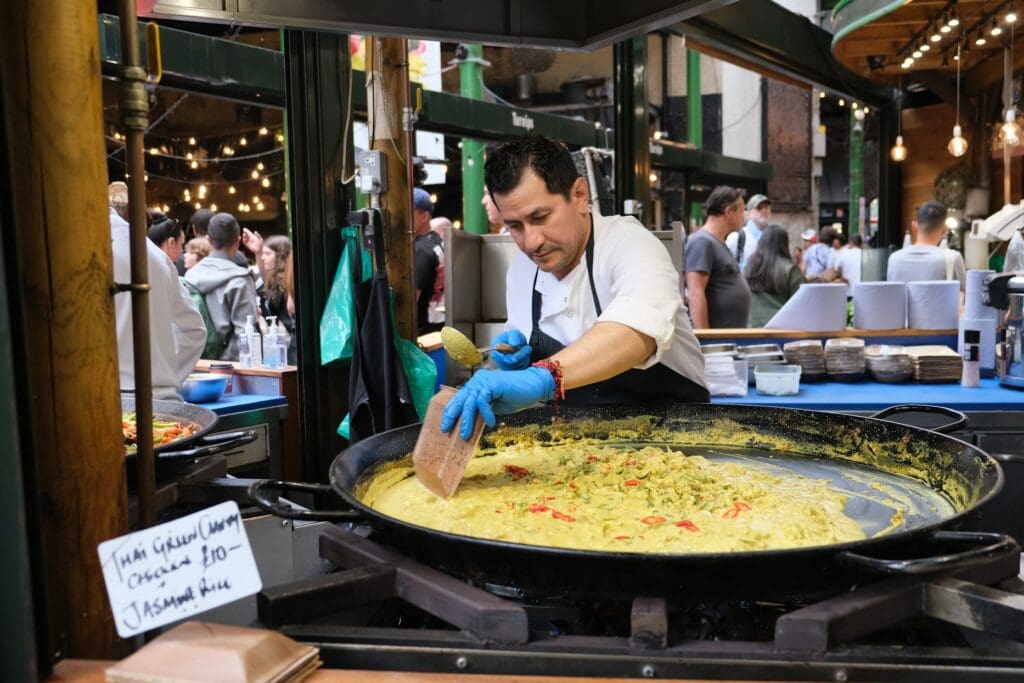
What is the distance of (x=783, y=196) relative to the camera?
17359mm

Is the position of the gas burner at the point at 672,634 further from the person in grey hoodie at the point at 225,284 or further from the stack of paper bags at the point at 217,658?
the person in grey hoodie at the point at 225,284

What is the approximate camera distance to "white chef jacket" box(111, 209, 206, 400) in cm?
339

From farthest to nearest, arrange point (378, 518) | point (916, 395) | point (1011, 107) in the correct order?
point (1011, 107)
point (916, 395)
point (378, 518)

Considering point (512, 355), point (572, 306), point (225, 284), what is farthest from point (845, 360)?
point (225, 284)

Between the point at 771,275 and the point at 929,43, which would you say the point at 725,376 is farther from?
the point at 929,43

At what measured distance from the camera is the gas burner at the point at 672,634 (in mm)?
1033

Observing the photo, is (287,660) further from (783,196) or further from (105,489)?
(783,196)

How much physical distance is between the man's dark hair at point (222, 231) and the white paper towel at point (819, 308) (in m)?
3.51

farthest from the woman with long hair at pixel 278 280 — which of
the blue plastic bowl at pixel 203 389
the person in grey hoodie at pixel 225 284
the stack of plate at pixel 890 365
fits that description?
the stack of plate at pixel 890 365

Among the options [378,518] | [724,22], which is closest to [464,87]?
[724,22]

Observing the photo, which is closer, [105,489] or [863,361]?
[105,489]

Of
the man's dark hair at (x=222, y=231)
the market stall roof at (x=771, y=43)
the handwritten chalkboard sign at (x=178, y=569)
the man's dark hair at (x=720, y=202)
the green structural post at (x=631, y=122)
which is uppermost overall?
the market stall roof at (x=771, y=43)

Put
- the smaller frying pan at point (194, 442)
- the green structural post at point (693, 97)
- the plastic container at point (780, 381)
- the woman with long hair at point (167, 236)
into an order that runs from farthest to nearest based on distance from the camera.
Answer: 1. the green structural post at point (693, 97)
2. the woman with long hair at point (167, 236)
3. the plastic container at point (780, 381)
4. the smaller frying pan at point (194, 442)

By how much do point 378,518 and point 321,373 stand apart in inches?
131
